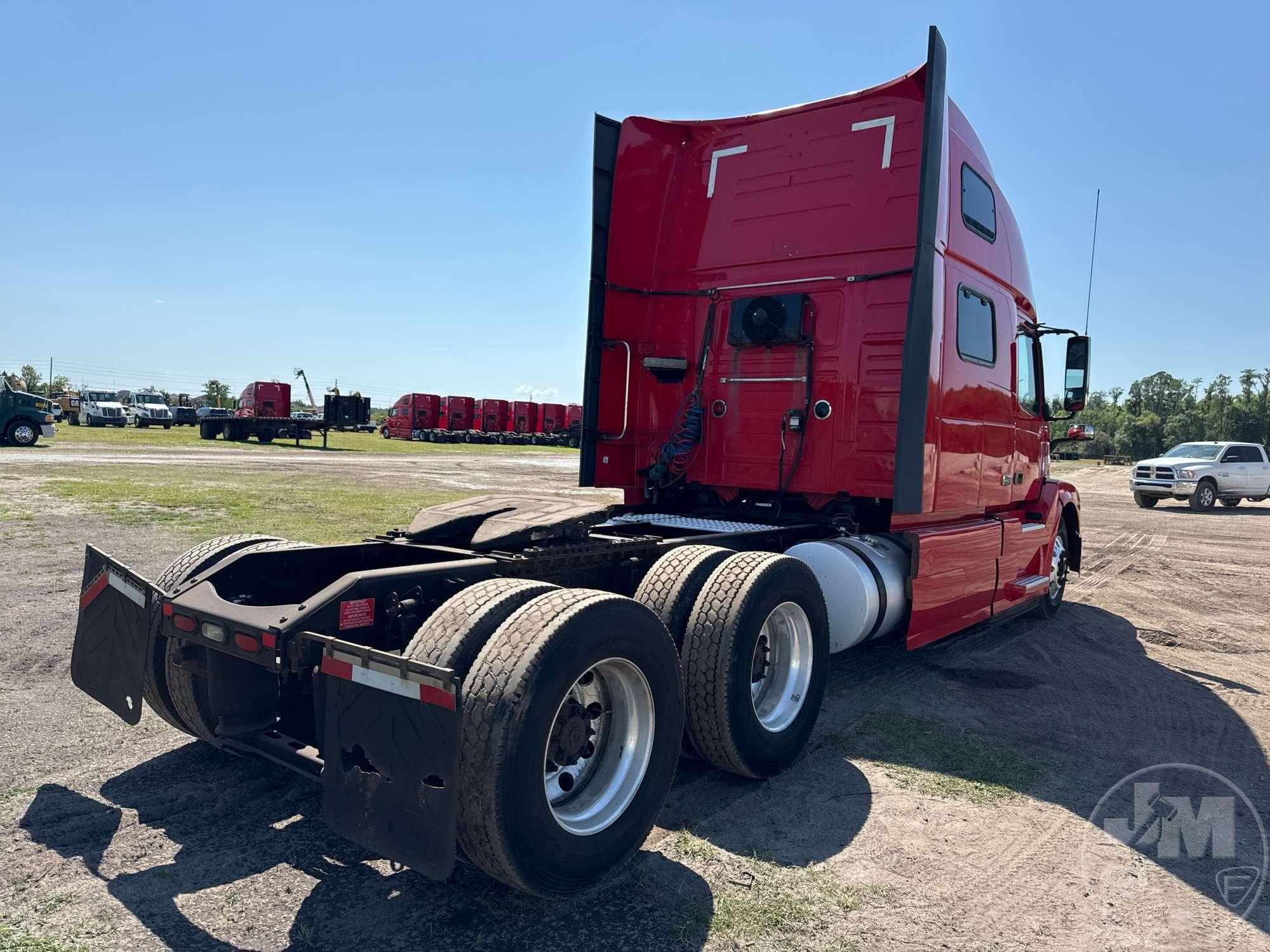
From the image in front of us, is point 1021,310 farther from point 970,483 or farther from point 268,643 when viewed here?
point 268,643

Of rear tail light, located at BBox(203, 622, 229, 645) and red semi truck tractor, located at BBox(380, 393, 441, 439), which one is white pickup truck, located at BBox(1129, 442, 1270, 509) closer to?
rear tail light, located at BBox(203, 622, 229, 645)

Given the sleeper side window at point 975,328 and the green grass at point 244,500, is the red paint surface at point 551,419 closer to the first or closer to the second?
the green grass at point 244,500

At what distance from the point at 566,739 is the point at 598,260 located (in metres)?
4.30

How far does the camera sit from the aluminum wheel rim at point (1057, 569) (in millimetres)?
8273

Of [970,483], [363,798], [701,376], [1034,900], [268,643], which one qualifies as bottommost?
[1034,900]

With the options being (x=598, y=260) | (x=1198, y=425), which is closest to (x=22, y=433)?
(x=598, y=260)

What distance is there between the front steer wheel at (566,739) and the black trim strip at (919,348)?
2616 mm

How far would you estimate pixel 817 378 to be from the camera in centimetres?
Answer: 588

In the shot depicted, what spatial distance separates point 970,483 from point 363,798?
16.9 feet

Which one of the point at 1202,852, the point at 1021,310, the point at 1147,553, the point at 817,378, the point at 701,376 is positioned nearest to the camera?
the point at 1202,852

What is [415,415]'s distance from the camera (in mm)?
51125

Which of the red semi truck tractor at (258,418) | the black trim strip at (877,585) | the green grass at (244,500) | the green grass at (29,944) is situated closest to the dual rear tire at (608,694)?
the black trim strip at (877,585)

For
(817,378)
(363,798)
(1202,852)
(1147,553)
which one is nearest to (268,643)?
(363,798)

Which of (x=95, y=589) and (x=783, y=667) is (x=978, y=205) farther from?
(x=95, y=589)
